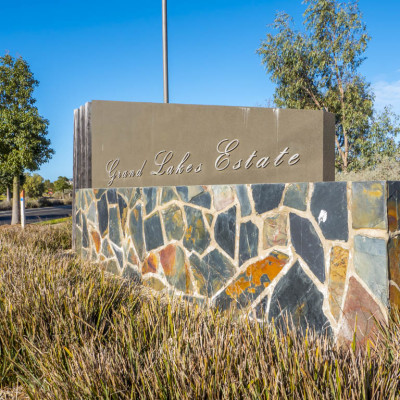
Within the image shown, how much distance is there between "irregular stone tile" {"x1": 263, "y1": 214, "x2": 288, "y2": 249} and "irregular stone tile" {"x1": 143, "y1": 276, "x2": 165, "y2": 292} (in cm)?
238

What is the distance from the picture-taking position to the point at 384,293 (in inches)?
121

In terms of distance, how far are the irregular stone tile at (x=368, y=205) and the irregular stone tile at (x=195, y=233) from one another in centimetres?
218

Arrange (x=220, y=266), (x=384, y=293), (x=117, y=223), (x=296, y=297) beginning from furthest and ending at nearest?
(x=117, y=223) < (x=220, y=266) < (x=296, y=297) < (x=384, y=293)

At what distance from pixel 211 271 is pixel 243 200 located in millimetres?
1086

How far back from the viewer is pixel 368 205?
125 inches

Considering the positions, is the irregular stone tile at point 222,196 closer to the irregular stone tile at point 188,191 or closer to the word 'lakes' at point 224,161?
the irregular stone tile at point 188,191

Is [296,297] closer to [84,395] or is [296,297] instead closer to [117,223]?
[84,395]

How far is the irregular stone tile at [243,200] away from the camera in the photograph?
4430 millimetres

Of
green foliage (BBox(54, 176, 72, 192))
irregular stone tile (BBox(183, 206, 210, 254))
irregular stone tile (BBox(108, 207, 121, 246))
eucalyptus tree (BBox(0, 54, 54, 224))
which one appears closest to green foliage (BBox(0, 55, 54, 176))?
eucalyptus tree (BBox(0, 54, 54, 224))

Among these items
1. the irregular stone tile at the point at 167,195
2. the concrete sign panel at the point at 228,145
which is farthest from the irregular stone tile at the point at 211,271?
the concrete sign panel at the point at 228,145

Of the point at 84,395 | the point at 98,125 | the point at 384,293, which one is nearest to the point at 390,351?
the point at 384,293

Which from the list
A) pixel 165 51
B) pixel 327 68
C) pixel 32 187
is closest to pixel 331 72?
pixel 327 68

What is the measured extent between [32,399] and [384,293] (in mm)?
2715

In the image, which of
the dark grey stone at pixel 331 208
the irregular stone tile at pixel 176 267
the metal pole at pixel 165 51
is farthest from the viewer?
the metal pole at pixel 165 51
